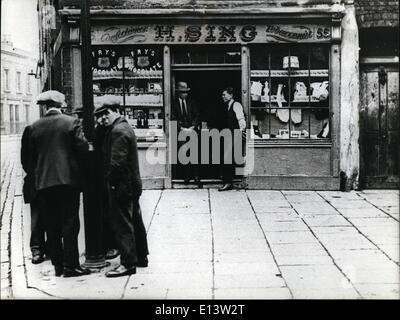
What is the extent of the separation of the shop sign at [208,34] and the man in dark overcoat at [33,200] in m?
5.34

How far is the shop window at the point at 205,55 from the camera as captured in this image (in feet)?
37.8

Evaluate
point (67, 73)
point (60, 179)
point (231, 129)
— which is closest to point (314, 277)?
point (60, 179)

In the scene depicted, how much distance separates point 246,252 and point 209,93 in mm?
6666

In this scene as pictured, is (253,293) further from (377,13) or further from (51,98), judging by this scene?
(377,13)

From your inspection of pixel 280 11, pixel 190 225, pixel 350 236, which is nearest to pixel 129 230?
pixel 190 225

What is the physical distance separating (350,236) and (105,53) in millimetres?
6430

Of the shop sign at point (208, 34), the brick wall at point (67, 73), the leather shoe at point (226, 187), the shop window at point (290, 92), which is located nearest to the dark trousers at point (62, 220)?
the leather shoe at point (226, 187)

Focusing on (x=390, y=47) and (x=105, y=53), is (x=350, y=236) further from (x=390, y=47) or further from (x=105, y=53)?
(x=105, y=53)

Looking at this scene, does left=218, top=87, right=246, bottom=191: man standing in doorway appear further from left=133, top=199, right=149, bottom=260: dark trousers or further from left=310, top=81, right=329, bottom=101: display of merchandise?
left=133, top=199, right=149, bottom=260: dark trousers

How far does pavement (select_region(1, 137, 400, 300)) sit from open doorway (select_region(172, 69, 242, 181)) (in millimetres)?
1657

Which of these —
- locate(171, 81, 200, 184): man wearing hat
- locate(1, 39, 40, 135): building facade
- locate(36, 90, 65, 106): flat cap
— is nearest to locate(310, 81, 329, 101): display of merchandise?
locate(171, 81, 200, 184): man wearing hat

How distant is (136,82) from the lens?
11625mm

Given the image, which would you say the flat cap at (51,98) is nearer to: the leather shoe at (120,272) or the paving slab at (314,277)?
the leather shoe at (120,272)

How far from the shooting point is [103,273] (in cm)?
622
